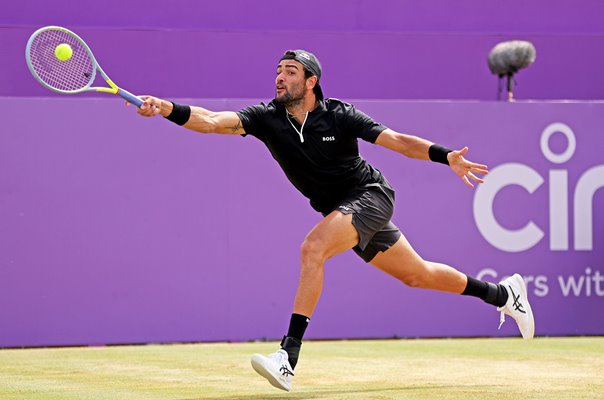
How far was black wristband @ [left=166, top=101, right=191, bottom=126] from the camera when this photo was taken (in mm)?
6457

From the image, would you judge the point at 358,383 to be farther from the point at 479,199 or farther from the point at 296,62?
the point at 479,199

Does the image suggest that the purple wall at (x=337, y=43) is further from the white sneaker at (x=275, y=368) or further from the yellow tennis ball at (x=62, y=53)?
the white sneaker at (x=275, y=368)

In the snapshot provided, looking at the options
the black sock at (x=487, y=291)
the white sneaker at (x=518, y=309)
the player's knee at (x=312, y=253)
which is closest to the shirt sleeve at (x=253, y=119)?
the player's knee at (x=312, y=253)

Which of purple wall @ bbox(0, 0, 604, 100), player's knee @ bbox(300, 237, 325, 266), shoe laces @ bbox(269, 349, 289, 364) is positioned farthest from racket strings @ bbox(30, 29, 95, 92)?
purple wall @ bbox(0, 0, 604, 100)

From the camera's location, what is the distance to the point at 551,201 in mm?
10086

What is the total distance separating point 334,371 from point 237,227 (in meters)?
2.29

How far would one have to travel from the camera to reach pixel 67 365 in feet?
26.3

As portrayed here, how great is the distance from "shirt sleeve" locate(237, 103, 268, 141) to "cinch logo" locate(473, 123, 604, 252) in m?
3.61

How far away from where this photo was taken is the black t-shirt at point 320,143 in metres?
6.73

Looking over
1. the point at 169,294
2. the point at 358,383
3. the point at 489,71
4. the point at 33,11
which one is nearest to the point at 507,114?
the point at 489,71

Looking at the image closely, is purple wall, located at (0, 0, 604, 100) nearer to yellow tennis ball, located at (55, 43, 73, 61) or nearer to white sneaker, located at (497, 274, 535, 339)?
yellow tennis ball, located at (55, 43, 73, 61)

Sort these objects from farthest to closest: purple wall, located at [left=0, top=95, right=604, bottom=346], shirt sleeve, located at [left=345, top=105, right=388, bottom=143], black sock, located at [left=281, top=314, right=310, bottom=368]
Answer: purple wall, located at [left=0, top=95, right=604, bottom=346], shirt sleeve, located at [left=345, top=105, right=388, bottom=143], black sock, located at [left=281, top=314, right=310, bottom=368]

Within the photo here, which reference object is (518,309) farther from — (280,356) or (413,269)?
(280,356)

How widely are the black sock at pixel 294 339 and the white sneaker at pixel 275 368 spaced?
5 centimetres
